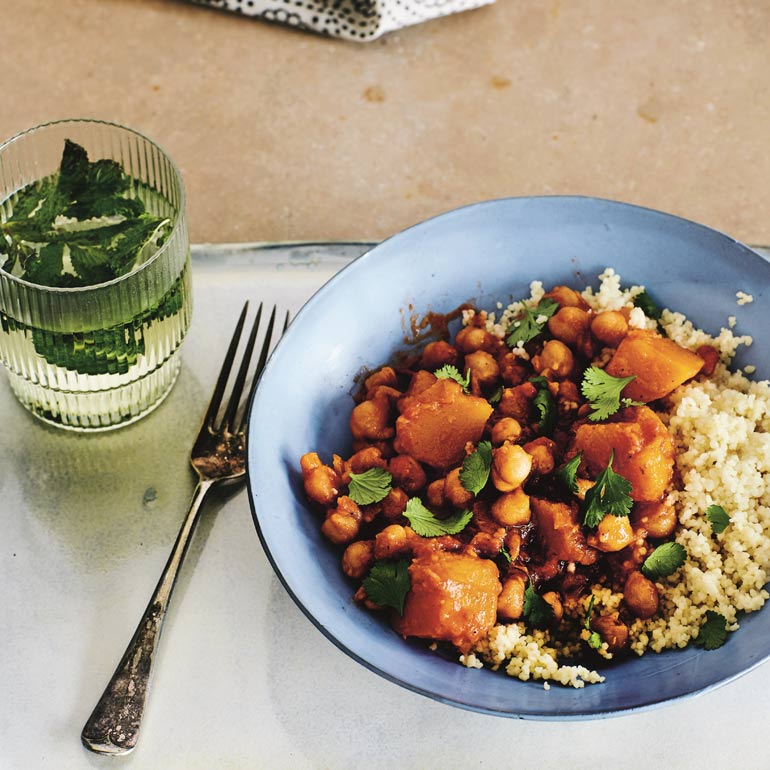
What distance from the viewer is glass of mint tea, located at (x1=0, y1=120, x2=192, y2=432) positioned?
1.16 metres

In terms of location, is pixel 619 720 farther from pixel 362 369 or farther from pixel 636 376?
pixel 362 369

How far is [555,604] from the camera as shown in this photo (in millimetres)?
1071

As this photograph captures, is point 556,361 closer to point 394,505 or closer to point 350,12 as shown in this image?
point 394,505

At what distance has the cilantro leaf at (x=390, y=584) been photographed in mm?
1042

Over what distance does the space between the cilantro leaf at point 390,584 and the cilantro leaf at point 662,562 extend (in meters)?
0.25

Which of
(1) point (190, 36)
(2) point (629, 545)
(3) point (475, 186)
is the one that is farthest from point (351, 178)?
(2) point (629, 545)

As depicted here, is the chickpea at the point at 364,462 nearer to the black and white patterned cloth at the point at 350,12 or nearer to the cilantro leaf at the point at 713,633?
the cilantro leaf at the point at 713,633

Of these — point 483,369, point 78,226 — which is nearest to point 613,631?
point 483,369

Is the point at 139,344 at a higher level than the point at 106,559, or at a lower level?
higher

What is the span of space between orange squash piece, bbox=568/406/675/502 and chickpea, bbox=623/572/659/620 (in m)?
0.09

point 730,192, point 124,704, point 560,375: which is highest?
point 560,375

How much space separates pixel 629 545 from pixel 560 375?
22 centimetres

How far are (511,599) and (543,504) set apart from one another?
106mm

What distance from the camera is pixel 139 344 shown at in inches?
48.3
